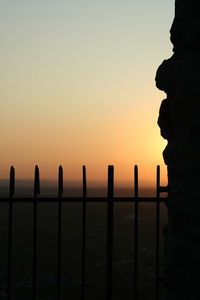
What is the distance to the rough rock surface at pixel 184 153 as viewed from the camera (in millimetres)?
3830

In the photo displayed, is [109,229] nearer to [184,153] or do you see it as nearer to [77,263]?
[184,153]

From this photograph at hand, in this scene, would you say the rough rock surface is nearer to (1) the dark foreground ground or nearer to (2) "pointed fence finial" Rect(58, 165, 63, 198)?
(2) "pointed fence finial" Rect(58, 165, 63, 198)

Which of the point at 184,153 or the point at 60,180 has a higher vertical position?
the point at 184,153

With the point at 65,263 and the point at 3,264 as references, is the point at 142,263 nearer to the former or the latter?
the point at 65,263

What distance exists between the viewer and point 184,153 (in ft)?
12.9

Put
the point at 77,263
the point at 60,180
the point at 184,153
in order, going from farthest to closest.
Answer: the point at 77,263
the point at 60,180
the point at 184,153

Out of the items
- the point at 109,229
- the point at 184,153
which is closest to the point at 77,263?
the point at 109,229

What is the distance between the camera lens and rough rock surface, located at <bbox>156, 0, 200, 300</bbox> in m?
3.83

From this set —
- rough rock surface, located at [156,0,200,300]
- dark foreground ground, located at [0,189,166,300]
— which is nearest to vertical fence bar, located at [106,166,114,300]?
rough rock surface, located at [156,0,200,300]

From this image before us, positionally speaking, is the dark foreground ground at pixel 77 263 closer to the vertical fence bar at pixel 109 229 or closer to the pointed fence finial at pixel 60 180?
the vertical fence bar at pixel 109 229

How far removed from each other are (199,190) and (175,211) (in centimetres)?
30

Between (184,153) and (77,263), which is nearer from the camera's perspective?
(184,153)

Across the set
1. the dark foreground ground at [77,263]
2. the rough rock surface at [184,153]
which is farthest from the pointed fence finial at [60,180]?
the dark foreground ground at [77,263]

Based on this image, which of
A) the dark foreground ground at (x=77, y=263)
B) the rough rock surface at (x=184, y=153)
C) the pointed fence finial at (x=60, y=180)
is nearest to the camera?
the rough rock surface at (x=184, y=153)
